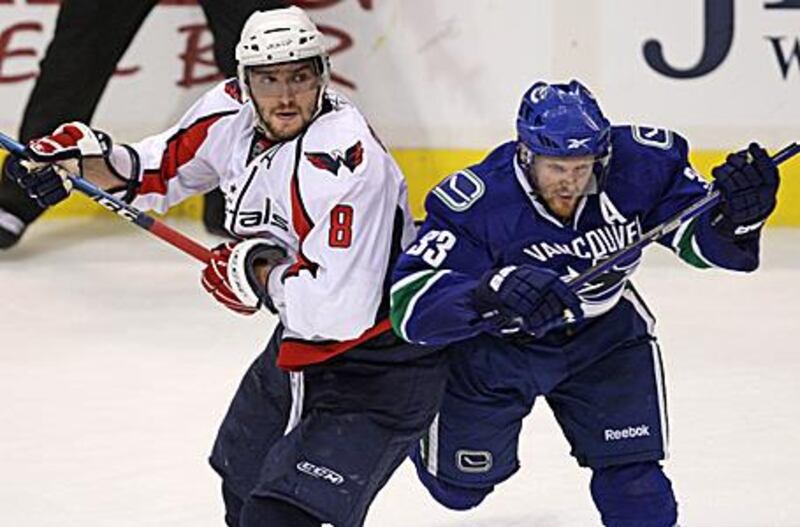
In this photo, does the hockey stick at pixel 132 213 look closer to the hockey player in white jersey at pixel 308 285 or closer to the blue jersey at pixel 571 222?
the hockey player in white jersey at pixel 308 285

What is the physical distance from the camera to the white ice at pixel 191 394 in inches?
137

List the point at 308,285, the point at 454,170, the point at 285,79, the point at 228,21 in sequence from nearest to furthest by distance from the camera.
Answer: the point at 308,285, the point at 285,79, the point at 228,21, the point at 454,170

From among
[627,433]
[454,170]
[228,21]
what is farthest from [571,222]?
[454,170]

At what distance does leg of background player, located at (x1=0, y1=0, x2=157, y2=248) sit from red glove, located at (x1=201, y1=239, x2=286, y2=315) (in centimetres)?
213

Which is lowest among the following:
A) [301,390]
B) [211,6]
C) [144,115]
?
[144,115]

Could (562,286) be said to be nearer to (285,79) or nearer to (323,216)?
(323,216)

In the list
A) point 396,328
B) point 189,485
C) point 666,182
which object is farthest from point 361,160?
point 189,485

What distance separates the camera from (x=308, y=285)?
9.20 ft

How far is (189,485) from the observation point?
3590 millimetres

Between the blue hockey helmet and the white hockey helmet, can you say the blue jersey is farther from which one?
the white hockey helmet

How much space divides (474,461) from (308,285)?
49 cm

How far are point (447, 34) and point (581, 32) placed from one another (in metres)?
0.33

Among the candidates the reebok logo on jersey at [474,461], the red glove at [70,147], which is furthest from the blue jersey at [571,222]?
the red glove at [70,147]

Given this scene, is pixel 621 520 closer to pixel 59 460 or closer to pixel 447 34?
pixel 59 460
